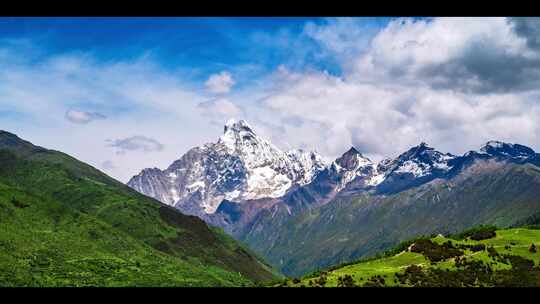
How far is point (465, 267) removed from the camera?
600 ft
